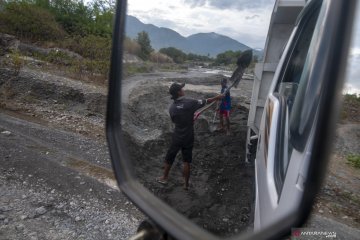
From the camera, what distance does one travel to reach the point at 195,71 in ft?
5.67

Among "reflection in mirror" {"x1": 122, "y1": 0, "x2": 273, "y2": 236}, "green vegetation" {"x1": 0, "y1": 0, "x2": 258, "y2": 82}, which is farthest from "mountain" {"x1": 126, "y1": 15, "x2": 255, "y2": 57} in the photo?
"green vegetation" {"x1": 0, "y1": 0, "x2": 258, "y2": 82}

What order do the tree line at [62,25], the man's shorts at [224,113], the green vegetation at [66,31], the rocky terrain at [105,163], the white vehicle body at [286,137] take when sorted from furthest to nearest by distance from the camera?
the tree line at [62,25], the green vegetation at [66,31], the man's shorts at [224,113], the rocky terrain at [105,163], the white vehicle body at [286,137]

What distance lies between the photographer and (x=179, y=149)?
1214 mm

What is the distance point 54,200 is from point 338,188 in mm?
3653

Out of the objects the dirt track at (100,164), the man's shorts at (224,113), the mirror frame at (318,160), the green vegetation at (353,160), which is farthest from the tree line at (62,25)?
the mirror frame at (318,160)

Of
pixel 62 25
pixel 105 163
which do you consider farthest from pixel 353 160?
pixel 62 25

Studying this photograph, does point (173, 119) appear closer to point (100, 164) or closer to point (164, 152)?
point (164, 152)

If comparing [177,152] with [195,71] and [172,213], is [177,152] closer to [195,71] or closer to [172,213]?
[172,213]

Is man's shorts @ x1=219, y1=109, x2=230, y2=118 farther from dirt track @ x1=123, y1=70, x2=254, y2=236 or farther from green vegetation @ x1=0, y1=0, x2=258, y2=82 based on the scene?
green vegetation @ x1=0, y1=0, x2=258, y2=82

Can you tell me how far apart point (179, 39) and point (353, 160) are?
19.5 feet

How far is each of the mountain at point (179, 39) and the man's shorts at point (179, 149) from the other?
364mm

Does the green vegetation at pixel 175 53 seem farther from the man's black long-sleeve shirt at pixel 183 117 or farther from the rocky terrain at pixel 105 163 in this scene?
the man's black long-sleeve shirt at pixel 183 117

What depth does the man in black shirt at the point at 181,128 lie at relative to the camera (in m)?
1.23

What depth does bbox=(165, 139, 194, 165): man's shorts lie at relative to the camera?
3.99ft
